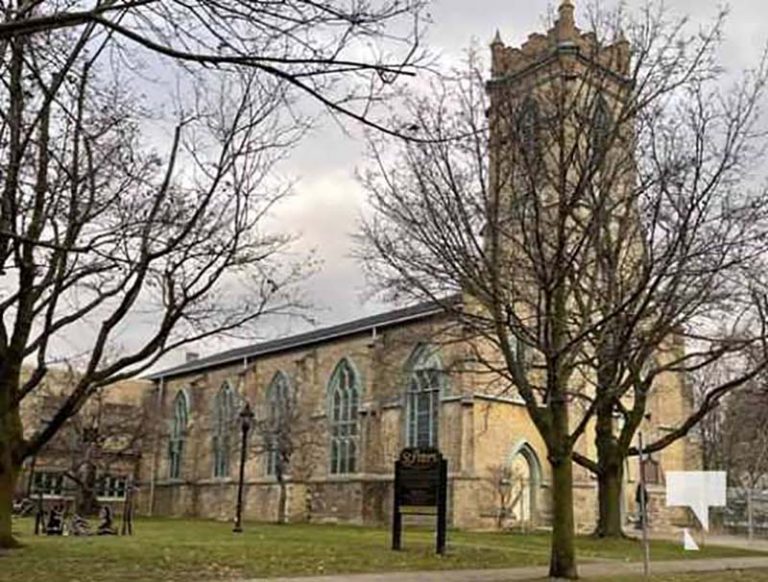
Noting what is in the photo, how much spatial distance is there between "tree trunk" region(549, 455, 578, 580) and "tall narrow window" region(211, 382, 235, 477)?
126ft

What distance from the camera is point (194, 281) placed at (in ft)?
60.2

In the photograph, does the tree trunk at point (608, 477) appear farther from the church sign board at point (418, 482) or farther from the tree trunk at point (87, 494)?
the tree trunk at point (87, 494)

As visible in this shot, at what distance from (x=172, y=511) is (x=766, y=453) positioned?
35.9 meters

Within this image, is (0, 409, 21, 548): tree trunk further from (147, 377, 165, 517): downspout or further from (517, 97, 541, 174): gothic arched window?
(147, 377, 165, 517): downspout

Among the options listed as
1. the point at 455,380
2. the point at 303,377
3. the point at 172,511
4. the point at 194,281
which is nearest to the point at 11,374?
the point at 194,281

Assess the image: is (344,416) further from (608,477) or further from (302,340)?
(608,477)

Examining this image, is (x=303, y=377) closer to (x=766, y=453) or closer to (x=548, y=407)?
(x=766, y=453)

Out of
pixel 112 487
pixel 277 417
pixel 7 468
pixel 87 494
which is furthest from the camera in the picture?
pixel 112 487

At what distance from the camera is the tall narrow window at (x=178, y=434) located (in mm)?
57875

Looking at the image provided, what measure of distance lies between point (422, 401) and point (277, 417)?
9978 millimetres

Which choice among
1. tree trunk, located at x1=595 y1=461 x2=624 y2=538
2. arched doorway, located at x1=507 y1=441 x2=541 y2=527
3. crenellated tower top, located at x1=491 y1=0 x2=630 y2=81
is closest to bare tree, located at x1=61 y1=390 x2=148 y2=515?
arched doorway, located at x1=507 y1=441 x2=541 y2=527

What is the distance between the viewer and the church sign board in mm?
20953

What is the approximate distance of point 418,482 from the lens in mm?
21469

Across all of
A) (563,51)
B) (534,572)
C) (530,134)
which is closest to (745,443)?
(534,572)
